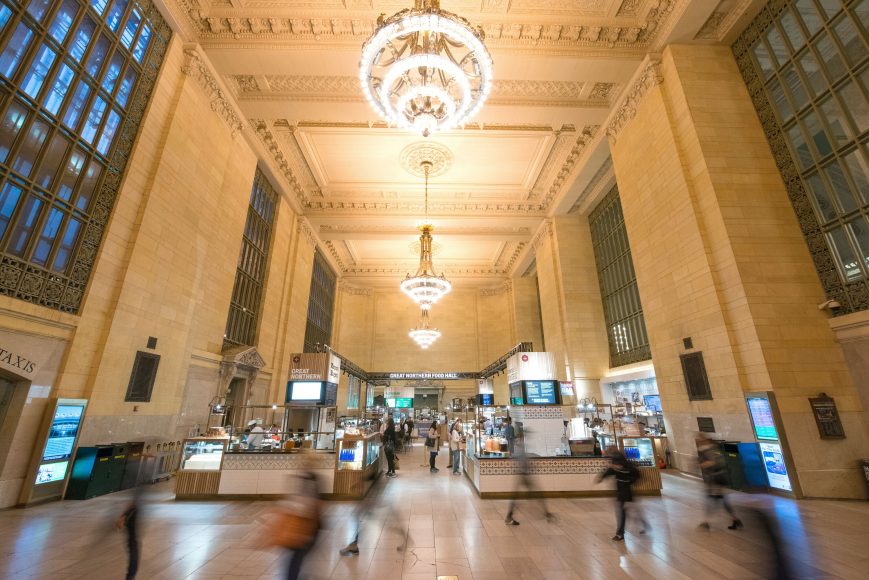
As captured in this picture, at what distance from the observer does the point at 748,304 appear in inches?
263

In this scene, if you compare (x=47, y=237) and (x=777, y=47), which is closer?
(x=47, y=237)

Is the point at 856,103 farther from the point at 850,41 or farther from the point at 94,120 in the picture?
the point at 94,120

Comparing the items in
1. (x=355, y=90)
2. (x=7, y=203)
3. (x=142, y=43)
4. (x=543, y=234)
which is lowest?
(x=7, y=203)

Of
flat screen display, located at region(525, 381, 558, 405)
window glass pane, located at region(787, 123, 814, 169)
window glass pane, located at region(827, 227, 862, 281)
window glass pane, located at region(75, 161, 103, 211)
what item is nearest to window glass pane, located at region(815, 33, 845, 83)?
window glass pane, located at region(787, 123, 814, 169)

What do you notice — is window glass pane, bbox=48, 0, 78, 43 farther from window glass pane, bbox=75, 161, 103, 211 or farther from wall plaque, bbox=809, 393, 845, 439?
wall plaque, bbox=809, 393, 845, 439

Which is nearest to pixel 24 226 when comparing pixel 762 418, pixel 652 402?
pixel 762 418

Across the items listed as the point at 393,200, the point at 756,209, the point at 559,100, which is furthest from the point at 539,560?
the point at 393,200

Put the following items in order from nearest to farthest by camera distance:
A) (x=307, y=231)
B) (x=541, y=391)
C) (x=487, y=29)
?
(x=487, y=29) < (x=541, y=391) < (x=307, y=231)

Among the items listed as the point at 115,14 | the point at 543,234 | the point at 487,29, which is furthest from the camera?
the point at 543,234

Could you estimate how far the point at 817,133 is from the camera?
22.3 feet

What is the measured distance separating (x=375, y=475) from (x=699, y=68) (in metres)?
11.9

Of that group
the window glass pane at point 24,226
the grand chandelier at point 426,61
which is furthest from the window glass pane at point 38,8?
the grand chandelier at point 426,61

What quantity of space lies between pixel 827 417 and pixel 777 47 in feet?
23.9

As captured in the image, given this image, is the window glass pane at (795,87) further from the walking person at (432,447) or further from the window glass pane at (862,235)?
the walking person at (432,447)
